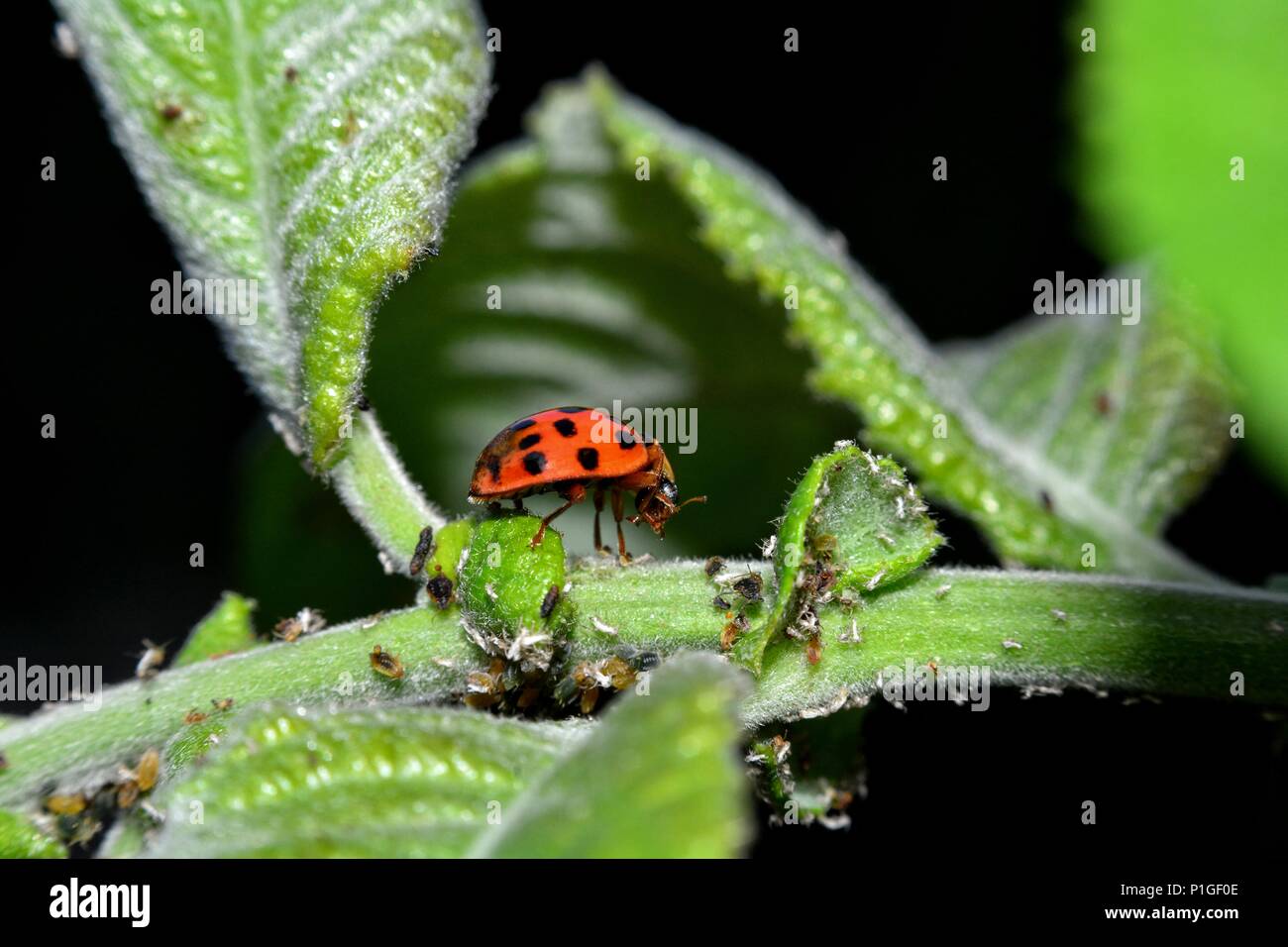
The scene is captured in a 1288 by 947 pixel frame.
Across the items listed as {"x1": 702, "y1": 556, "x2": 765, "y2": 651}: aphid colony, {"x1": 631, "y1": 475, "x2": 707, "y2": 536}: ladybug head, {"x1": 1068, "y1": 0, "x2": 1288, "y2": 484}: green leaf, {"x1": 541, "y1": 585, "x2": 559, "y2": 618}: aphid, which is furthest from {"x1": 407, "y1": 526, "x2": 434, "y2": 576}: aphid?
{"x1": 1068, "y1": 0, "x2": 1288, "y2": 484}: green leaf

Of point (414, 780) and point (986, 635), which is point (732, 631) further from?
point (414, 780)

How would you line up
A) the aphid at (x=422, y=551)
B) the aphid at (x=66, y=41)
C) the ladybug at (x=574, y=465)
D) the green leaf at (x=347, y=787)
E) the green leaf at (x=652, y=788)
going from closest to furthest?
the green leaf at (x=652, y=788) → the green leaf at (x=347, y=787) → the aphid at (x=422, y=551) → the ladybug at (x=574, y=465) → the aphid at (x=66, y=41)

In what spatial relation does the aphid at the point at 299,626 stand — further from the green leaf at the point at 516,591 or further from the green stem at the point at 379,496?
the green leaf at the point at 516,591

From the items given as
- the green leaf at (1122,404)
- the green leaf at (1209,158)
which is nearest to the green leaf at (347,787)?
the green leaf at (1209,158)

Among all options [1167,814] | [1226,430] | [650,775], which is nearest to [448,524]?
[650,775]

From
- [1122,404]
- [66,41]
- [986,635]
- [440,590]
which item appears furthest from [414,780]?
[1122,404]

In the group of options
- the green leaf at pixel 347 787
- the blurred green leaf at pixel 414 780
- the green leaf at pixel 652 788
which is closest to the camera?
the green leaf at pixel 652 788
